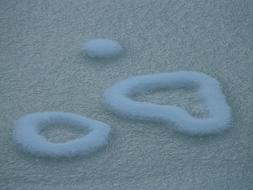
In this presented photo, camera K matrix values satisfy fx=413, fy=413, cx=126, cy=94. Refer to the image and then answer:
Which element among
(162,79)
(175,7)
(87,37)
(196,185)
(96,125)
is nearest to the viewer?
(196,185)

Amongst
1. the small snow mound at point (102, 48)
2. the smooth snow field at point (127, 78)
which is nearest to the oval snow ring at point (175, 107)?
the smooth snow field at point (127, 78)

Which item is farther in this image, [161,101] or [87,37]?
[87,37]

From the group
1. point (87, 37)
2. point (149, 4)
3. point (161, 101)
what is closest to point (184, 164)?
point (161, 101)

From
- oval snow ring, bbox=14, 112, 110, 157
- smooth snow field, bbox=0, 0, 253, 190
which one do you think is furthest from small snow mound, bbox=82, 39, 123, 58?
oval snow ring, bbox=14, 112, 110, 157

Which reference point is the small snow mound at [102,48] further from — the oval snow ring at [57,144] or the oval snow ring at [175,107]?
the oval snow ring at [57,144]

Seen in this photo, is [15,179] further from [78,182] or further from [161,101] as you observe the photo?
[161,101]

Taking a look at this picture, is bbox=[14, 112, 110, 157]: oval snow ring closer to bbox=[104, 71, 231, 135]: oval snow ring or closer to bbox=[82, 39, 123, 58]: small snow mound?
bbox=[104, 71, 231, 135]: oval snow ring
